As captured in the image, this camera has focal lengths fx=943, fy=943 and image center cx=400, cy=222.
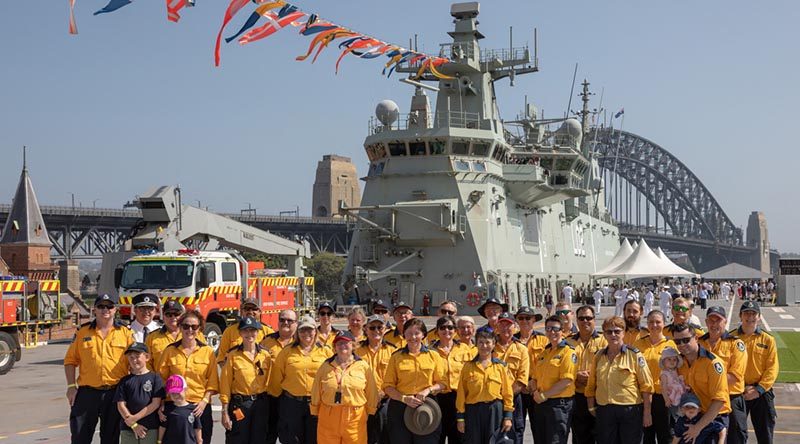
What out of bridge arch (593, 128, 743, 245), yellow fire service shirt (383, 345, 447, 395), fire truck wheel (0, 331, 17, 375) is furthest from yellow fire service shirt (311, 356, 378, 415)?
bridge arch (593, 128, 743, 245)

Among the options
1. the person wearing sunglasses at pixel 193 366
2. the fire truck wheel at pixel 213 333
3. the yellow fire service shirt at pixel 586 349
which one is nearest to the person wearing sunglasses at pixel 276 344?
the person wearing sunglasses at pixel 193 366

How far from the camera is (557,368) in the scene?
966 centimetres

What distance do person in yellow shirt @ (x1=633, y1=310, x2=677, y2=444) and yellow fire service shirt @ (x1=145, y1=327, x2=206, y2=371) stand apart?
4682 millimetres

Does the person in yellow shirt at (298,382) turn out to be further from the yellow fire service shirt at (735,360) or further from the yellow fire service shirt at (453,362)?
the yellow fire service shirt at (735,360)

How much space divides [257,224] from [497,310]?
8366 cm

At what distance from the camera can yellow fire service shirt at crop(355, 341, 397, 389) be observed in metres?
9.93

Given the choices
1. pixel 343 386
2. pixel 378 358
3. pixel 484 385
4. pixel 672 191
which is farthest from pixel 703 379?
pixel 672 191

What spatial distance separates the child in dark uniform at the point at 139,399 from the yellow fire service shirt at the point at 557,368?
12.5 ft

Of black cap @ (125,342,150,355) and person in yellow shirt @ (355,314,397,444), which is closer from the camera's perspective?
black cap @ (125,342,150,355)

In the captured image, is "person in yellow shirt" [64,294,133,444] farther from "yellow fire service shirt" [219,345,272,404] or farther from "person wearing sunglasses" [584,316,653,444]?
"person wearing sunglasses" [584,316,653,444]

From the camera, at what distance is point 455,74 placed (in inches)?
1667

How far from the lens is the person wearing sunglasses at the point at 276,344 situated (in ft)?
32.1

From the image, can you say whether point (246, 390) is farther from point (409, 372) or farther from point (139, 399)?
point (409, 372)

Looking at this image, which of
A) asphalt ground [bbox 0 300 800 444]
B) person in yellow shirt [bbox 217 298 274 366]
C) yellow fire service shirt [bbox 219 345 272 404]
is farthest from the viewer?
asphalt ground [bbox 0 300 800 444]
